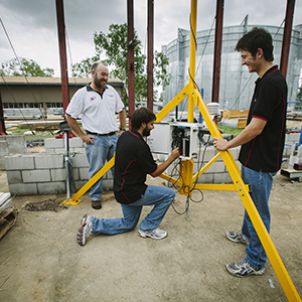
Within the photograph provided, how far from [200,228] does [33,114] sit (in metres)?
16.8

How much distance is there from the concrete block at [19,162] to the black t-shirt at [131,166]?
1586mm

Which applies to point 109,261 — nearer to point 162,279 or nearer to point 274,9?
point 162,279

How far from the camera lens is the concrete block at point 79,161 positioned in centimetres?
293

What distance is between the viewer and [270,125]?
1358 millimetres

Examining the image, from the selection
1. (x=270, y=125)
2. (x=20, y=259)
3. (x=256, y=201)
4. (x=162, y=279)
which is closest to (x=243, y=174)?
(x=256, y=201)

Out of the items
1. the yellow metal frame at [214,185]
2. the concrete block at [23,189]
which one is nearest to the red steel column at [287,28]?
the yellow metal frame at [214,185]

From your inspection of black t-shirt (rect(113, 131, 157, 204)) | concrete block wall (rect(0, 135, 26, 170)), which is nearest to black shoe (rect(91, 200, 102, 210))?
black t-shirt (rect(113, 131, 157, 204))

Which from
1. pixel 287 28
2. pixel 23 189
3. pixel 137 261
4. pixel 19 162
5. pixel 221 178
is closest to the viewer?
pixel 137 261

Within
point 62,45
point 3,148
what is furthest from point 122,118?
point 3,148

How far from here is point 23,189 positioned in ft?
9.27

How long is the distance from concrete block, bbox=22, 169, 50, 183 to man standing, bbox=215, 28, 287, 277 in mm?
2340

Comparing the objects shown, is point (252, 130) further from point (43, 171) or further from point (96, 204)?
point (43, 171)

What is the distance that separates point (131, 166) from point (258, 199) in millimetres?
980

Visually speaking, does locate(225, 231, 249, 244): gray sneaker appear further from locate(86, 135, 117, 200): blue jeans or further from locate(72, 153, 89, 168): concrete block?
locate(72, 153, 89, 168): concrete block
